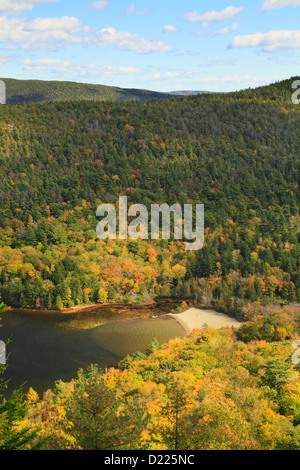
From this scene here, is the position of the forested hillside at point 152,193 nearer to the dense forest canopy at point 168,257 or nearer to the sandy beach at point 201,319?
the dense forest canopy at point 168,257

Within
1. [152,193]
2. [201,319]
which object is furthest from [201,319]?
[152,193]

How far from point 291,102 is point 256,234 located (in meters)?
93.4

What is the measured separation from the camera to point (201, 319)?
91438 millimetres

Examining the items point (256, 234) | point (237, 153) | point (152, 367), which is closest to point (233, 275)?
point (256, 234)

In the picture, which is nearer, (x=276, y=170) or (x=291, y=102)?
(x=276, y=170)

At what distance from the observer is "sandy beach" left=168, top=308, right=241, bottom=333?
8812 cm

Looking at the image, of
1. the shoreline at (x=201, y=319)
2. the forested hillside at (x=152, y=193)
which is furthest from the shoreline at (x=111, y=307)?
the shoreline at (x=201, y=319)

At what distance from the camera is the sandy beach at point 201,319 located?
88.1m

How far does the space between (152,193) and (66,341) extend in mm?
70930

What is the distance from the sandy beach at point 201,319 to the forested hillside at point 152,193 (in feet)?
10.4

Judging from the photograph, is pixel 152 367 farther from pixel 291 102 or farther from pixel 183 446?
pixel 291 102

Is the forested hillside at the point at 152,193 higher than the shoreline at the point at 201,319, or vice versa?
the forested hillside at the point at 152,193

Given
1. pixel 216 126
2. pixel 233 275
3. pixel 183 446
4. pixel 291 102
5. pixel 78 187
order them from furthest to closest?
pixel 291 102
pixel 216 126
pixel 78 187
pixel 233 275
pixel 183 446

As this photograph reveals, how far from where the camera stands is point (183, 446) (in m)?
22.4
